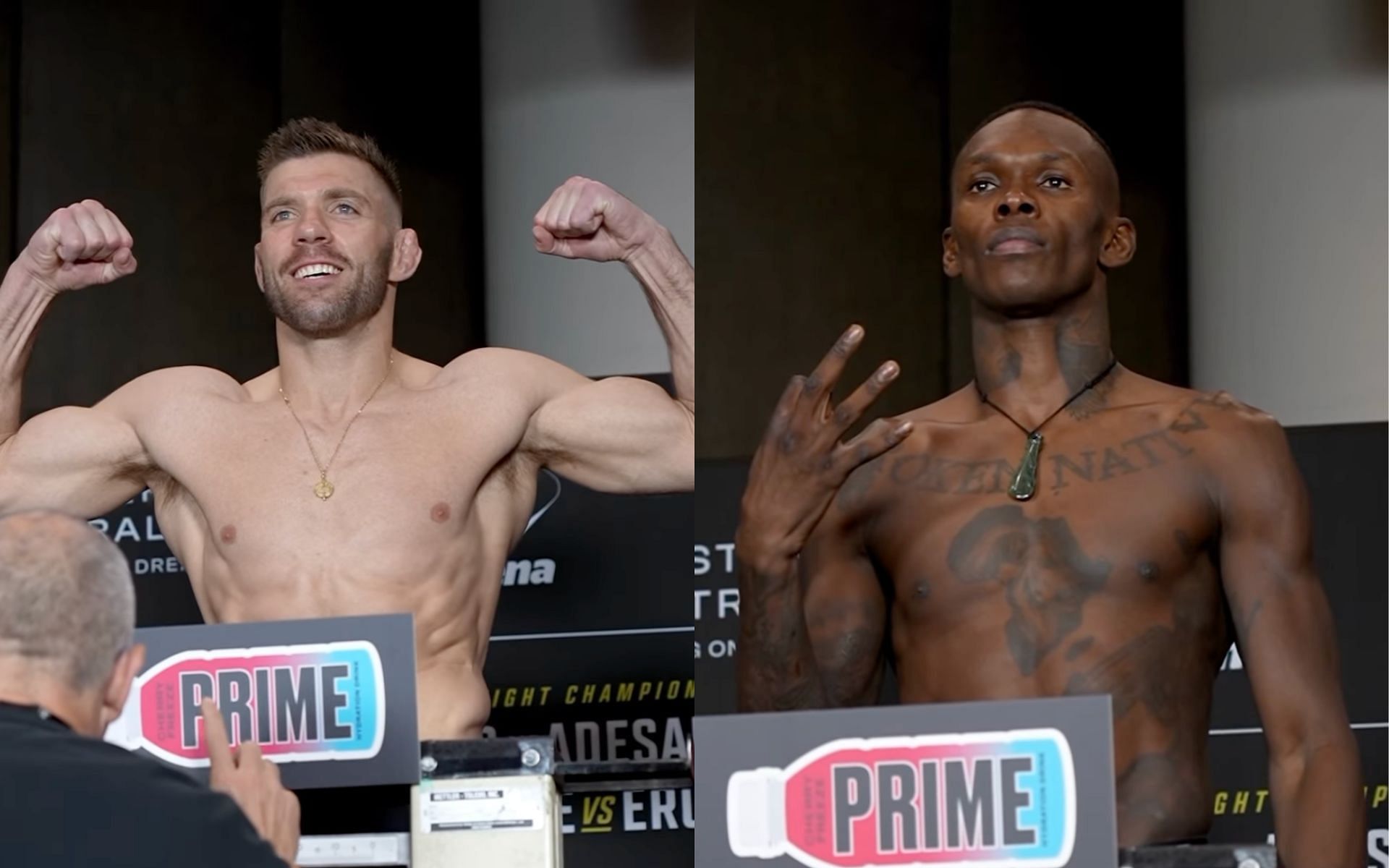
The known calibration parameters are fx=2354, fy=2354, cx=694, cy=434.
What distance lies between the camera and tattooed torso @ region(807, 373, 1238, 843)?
2.87 metres

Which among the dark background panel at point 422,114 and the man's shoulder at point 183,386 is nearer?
the man's shoulder at point 183,386

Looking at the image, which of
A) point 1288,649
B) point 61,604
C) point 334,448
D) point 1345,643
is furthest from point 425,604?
point 1345,643

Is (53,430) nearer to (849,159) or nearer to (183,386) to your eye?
(183,386)

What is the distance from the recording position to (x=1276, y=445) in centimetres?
297

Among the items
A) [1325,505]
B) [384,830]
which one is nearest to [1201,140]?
[1325,505]

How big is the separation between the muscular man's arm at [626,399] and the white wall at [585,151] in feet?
3.04

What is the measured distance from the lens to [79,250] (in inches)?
137

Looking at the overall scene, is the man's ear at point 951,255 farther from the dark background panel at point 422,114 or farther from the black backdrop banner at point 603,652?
the dark background panel at point 422,114

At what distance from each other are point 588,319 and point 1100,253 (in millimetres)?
1607

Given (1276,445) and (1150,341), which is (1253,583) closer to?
(1276,445)

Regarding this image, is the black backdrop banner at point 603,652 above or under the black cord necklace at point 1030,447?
under

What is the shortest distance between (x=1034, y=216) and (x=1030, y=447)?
301mm

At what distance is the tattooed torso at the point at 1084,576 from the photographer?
113 inches

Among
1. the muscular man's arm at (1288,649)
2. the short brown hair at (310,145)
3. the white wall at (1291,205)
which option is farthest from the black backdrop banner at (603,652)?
the muscular man's arm at (1288,649)
